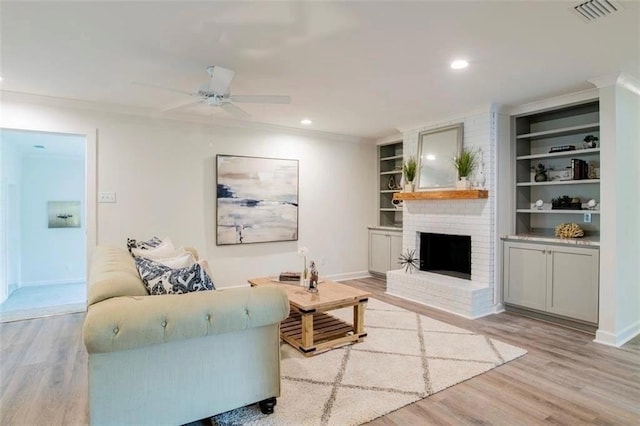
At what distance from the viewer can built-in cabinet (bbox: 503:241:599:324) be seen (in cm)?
355

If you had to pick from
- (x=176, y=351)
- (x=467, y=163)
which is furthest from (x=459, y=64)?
(x=176, y=351)

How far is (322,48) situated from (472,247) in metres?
3.12

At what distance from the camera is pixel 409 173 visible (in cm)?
513

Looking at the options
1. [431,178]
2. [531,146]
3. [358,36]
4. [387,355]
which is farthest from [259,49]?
[531,146]

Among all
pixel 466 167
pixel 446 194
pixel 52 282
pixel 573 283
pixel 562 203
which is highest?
pixel 466 167

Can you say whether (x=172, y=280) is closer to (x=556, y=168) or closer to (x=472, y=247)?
(x=472, y=247)

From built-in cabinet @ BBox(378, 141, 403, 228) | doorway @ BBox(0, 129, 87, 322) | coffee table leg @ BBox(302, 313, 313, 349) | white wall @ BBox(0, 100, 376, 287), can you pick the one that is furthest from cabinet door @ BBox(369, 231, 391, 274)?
doorway @ BBox(0, 129, 87, 322)

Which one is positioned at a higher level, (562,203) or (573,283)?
(562,203)

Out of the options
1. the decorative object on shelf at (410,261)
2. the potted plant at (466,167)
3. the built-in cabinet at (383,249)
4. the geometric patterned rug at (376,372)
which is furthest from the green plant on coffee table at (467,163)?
the geometric patterned rug at (376,372)

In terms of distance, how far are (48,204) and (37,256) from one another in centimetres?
96

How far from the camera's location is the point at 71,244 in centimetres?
671

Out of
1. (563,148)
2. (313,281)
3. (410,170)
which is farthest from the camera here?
(410,170)

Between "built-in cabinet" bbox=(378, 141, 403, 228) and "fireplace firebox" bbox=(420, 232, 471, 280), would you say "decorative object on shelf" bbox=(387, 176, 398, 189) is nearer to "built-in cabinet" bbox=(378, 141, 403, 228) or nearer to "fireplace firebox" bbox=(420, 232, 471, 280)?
"built-in cabinet" bbox=(378, 141, 403, 228)

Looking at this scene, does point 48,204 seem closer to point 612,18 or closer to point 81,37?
point 81,37
